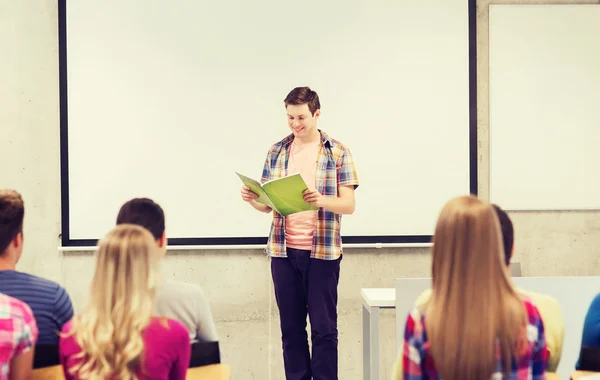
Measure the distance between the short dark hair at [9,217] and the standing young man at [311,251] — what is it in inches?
53.2

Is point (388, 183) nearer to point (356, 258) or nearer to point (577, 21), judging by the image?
point (356, 258)

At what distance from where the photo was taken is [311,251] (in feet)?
10.2

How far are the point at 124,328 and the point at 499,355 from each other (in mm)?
845

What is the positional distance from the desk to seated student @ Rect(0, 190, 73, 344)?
0.39m

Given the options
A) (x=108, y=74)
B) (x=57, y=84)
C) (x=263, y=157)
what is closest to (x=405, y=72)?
(x=263, y=157)

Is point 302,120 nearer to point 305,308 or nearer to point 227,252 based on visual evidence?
point 305,308

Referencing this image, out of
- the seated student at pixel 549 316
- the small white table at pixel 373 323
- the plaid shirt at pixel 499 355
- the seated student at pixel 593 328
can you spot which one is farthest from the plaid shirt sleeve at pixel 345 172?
the plaid shirt at pixel 499 355

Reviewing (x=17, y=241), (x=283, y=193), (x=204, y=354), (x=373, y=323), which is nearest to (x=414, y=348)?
(x=204, y=354)

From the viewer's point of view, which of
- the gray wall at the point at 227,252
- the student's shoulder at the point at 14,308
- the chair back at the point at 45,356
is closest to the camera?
the student's shoulder at the point at 14,308

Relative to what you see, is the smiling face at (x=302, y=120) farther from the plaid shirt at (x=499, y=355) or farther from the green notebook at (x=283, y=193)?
the plaid shirt at (x=499, y=355)

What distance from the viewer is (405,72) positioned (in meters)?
4.02

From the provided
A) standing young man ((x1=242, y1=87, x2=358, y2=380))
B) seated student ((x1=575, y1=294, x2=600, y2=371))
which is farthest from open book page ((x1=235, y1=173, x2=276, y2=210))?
seated student ((x1=575, y1=294, x2=600, y2=371))

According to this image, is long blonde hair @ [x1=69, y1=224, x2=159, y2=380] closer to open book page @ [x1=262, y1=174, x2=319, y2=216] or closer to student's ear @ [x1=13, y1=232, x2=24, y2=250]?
student's ear @ [x1=13, y1=232, x2=24, y2=250]

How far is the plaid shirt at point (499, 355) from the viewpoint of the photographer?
4.51ft
